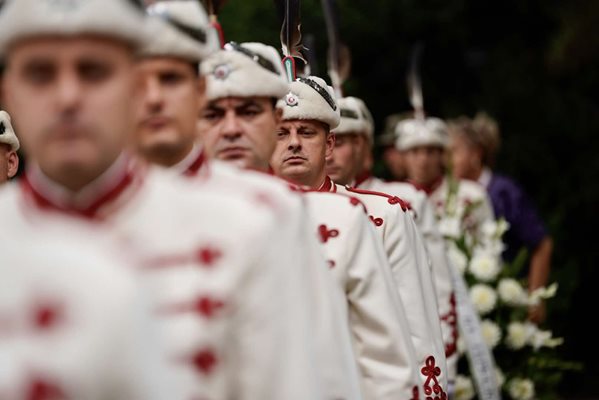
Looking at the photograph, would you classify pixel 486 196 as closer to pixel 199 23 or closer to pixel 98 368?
pixel 199 23

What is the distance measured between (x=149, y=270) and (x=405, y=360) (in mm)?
2538

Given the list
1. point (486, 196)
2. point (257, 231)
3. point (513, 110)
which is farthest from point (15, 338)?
point (513, 110)

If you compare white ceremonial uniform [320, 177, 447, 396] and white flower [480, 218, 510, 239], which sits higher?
white flower [480, 218, 510, 239]

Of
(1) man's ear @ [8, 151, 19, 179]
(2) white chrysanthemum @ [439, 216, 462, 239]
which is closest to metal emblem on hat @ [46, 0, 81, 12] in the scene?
(1) man's ear @ [8, 151, 19, 179]

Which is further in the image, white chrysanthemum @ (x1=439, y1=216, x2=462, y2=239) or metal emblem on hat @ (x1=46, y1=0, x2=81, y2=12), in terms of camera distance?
white chrysanthemum @ (x1=439, y1=216, x2=462, y2=239)

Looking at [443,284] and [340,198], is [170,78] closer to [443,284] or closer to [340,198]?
[340,198]

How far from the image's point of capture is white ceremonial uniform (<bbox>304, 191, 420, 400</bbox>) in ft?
17.0

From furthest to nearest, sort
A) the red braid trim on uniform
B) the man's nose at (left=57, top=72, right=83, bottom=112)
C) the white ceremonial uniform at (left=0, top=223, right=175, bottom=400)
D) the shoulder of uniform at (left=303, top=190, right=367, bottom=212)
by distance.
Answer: the shoulder of uniform at (left=303, top=190, right=367, bottom=212) < the red braid trim on uniform < the man's nose at (left=57, top=72, right=83, bottom=112) < the white ceremonial uniform at (left=0, top=223, right=175, bottom=400)

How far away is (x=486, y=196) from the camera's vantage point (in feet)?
39.2

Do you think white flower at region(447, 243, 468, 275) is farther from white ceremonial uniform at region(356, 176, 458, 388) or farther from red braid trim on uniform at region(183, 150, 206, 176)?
red braid trim on uniform at region(183, 150, 206, 176)

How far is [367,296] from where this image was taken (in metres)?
5.18

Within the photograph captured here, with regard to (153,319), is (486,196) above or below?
above

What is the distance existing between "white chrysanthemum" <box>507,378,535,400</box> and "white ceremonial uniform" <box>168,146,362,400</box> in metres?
7.23

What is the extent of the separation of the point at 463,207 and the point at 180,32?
26.7 feet
